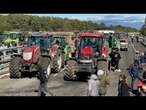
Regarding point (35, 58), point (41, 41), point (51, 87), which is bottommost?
point (51, 87)

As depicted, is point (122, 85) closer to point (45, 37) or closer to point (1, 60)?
point (45, 37)

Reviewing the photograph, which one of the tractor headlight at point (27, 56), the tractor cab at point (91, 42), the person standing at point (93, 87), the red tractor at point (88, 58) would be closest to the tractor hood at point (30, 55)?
the tractor headlight at point (27, 56)

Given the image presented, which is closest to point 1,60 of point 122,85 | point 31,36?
point 31,36

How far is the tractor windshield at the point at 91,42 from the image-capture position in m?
19.5

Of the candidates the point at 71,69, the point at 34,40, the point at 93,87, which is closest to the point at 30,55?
the point at 34,40

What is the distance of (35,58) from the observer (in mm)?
19578

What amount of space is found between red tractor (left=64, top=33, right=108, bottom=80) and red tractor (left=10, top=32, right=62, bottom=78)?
1.35m

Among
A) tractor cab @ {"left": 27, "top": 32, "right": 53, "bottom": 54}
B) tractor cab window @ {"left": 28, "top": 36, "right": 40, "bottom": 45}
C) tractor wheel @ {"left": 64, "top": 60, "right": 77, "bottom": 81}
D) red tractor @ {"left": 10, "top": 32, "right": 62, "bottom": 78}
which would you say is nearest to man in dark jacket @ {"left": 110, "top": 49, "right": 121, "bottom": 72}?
red tractor @ {"left": 10, "top": 32, "right": 62, "bottom": 78}

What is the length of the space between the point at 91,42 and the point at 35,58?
2.65 metres

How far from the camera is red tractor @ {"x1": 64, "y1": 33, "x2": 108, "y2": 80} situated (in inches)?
713

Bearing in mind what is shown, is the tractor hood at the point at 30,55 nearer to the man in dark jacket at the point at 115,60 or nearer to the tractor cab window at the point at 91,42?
the tractor cab window at the point at 91,42

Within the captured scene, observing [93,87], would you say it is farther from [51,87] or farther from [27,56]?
[27,56]

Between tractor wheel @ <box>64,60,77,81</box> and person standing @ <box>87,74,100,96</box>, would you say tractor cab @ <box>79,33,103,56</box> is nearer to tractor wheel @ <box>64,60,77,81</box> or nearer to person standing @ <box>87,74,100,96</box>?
tractor wheel @ <box>64,60,77,81</box>
